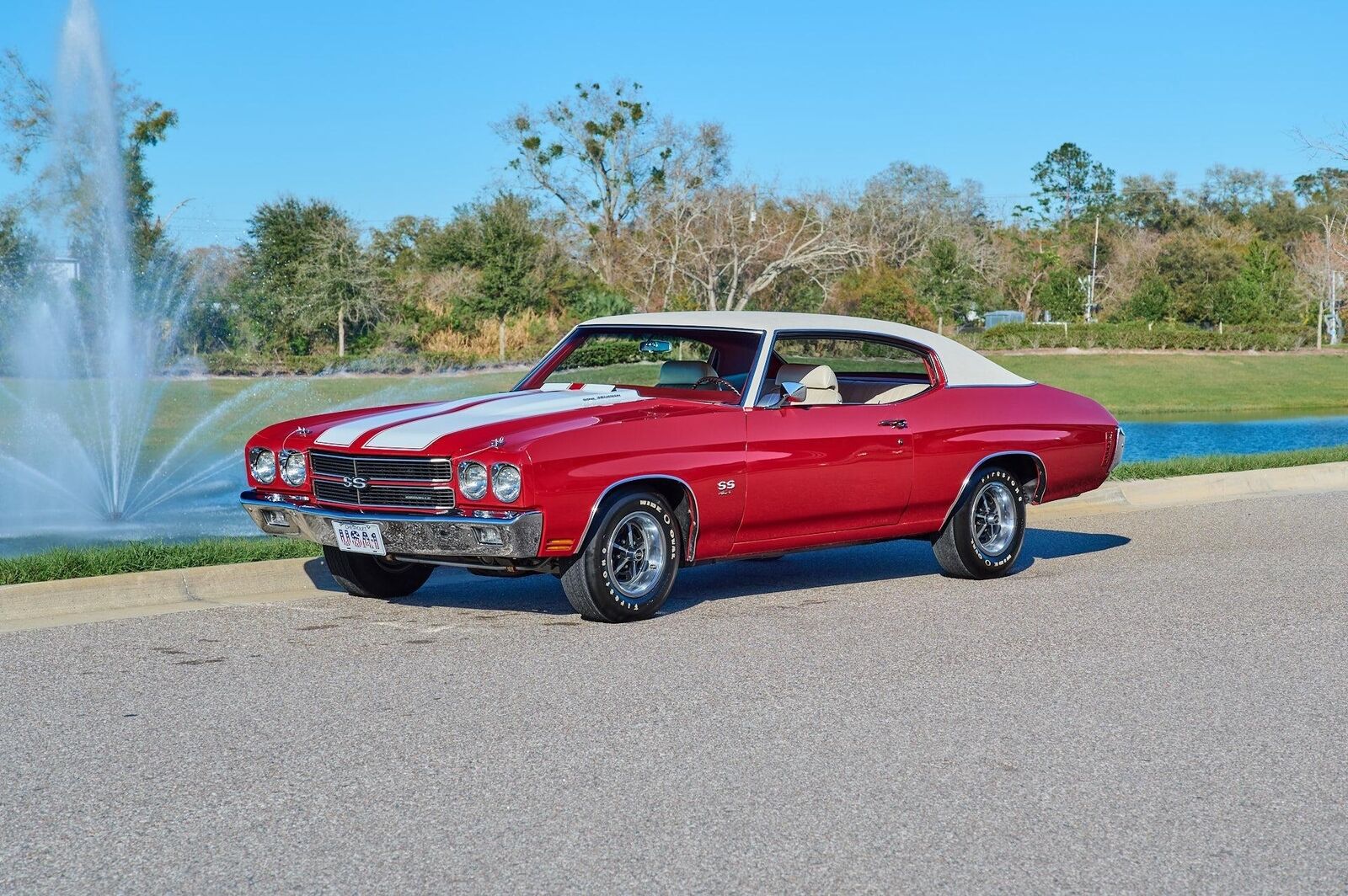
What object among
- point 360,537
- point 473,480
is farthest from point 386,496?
point 473,480

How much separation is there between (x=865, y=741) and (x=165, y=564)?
528 cm

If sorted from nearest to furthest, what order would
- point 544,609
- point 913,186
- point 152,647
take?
point 152,647, point 544,609, point 913,186

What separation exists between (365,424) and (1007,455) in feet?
13.7

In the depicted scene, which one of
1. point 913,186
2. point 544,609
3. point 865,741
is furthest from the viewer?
point 913,186

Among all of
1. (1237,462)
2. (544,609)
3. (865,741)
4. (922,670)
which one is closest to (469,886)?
(865,741)

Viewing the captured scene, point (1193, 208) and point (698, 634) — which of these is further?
point (1193, 208)

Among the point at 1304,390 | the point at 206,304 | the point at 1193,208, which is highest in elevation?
the point at 1193,208

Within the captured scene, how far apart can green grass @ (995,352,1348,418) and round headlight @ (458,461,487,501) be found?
A: 36.4m

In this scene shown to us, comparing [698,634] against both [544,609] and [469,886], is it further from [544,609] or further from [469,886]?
[469,886]

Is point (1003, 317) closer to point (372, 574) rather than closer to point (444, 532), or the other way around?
point (372, 574)

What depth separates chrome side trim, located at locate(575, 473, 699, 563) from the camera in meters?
8.03

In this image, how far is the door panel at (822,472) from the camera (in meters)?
8.84

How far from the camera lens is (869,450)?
936 centimetres

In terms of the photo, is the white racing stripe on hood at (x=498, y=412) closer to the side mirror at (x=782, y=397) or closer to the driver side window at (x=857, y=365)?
the side mirror at (x=782, y=397)
